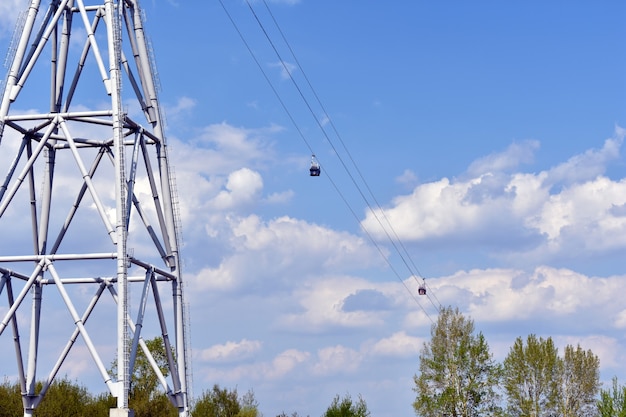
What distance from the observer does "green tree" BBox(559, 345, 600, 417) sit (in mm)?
78625

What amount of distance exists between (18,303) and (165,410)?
46.4m

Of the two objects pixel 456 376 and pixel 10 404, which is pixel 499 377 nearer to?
pixel 456 376

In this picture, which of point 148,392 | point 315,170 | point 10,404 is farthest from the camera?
point 148,392

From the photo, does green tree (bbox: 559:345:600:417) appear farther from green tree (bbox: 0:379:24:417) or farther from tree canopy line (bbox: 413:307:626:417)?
green tree (bbox: 0:379:24:417)

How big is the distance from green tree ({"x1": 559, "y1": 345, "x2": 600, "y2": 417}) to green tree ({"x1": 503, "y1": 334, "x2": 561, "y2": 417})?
710 millimetres

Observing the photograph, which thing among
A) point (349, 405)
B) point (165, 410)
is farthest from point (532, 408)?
point (165, 410)

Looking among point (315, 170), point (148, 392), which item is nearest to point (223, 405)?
point (148, 392)

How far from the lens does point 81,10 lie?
137 feet

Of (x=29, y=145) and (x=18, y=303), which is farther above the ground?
(x=29, y=145)

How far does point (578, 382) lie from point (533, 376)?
3.49m

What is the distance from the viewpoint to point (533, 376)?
79.7 metres

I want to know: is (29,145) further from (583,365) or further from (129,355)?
(583,365)

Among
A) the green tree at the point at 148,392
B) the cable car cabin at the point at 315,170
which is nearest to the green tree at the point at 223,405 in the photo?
the green tree at the point at 148,392

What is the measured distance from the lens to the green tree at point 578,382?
3095 inches
